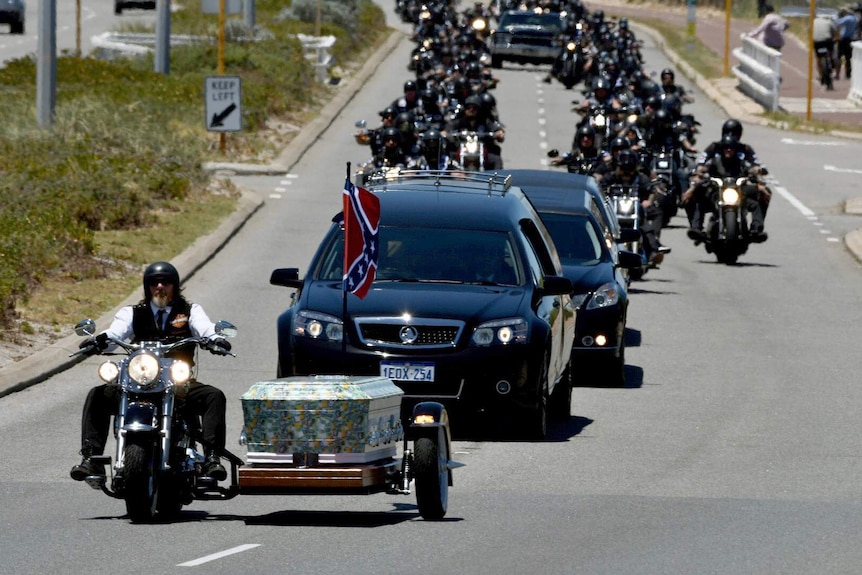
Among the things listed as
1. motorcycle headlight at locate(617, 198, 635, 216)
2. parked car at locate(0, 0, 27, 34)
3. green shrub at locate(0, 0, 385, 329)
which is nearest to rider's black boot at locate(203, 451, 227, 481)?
green shrub at locate(0, 0, 385, 329)

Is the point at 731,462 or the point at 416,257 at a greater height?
the point at 416,257

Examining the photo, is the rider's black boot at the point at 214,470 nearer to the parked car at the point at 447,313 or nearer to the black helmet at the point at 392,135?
the parked car at the point at 447,313

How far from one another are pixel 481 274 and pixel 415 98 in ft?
54.8

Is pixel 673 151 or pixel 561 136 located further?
pixel 561 136

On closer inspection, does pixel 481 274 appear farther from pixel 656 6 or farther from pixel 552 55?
pixel 656 6

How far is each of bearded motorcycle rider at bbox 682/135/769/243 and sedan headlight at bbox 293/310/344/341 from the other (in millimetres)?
13971

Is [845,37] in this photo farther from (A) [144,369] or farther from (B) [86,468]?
(B) [86,468]

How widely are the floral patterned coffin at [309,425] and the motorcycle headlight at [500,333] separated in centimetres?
302

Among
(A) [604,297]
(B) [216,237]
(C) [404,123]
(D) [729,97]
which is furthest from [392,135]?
(D) [729,97]

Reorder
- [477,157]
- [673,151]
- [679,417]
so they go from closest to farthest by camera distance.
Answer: [679,417], [477,157], [673,151]

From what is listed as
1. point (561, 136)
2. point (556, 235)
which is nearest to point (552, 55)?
point (561, 136)

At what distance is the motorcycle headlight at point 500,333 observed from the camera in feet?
46.5

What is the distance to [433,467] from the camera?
1118 cm

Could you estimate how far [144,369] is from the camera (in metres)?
10.9
